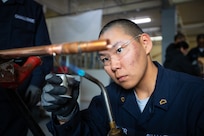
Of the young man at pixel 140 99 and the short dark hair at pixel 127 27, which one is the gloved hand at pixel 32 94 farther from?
the short dark hair at pixel 127 27

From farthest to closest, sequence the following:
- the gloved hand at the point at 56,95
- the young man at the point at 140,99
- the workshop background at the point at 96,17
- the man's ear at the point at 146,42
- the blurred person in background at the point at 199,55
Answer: the workshop background at the point at 96,17
the blurred person in background at the point at 199,55
the man's ear at the point at 146,42
the young man at the point at 140,99
the gloved hand at the point at 56,95

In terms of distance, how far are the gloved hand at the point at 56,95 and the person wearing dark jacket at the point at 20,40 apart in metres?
0.54

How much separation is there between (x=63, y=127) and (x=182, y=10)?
432 centimetres

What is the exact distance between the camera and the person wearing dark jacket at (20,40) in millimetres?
1044

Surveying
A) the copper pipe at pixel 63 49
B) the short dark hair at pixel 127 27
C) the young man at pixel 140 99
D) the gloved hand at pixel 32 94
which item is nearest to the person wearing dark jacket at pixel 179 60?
the young man at pixel 140 99

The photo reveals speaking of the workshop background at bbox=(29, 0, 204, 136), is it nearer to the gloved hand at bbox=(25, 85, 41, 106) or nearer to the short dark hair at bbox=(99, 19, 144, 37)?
the gloved hand at bbox=(25, 85, 41, 106)

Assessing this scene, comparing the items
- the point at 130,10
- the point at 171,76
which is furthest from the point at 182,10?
the point at 171,76

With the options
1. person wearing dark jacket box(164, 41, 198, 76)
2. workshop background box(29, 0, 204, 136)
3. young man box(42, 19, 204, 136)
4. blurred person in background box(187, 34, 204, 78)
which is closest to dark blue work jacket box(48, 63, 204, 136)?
young man box(42, 19, 204, 136)

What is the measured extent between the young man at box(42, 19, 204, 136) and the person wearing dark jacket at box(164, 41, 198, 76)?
153cm

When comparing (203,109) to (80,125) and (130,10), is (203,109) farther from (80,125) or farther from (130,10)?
(130,10)

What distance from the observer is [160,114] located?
2.48 ft

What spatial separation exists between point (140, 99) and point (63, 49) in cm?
55

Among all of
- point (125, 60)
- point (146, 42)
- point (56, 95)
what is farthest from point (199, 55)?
point (56, 95)

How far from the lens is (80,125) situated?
732mm
